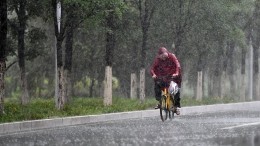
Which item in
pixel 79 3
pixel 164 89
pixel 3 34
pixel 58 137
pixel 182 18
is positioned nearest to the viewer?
pixel 58 137

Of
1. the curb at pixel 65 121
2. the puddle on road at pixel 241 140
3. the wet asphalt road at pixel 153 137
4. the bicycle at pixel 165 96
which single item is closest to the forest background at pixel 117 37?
the curb at pixel 65 121

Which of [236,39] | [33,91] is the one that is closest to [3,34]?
[236,39]

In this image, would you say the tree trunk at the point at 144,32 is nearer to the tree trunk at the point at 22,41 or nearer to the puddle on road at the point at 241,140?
the tree trunk at the point at 22,41

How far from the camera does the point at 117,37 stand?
4041 centimetres

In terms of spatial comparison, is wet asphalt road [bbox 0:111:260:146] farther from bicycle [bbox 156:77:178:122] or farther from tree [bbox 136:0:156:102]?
tree [bbox 136:0:156:102]

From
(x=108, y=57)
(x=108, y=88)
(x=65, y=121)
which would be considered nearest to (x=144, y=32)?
(x=108, y=57)

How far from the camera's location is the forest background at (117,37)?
26.7 meters

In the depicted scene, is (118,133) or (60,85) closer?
(118,133)

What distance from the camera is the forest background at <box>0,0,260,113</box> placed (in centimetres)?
2672

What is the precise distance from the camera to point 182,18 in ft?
129

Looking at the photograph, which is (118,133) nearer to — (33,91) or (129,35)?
(129,35)

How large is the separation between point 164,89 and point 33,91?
125 ft

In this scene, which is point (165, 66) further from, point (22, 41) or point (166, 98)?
point (22, 41)

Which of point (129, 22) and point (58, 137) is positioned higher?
point (129, 22)
